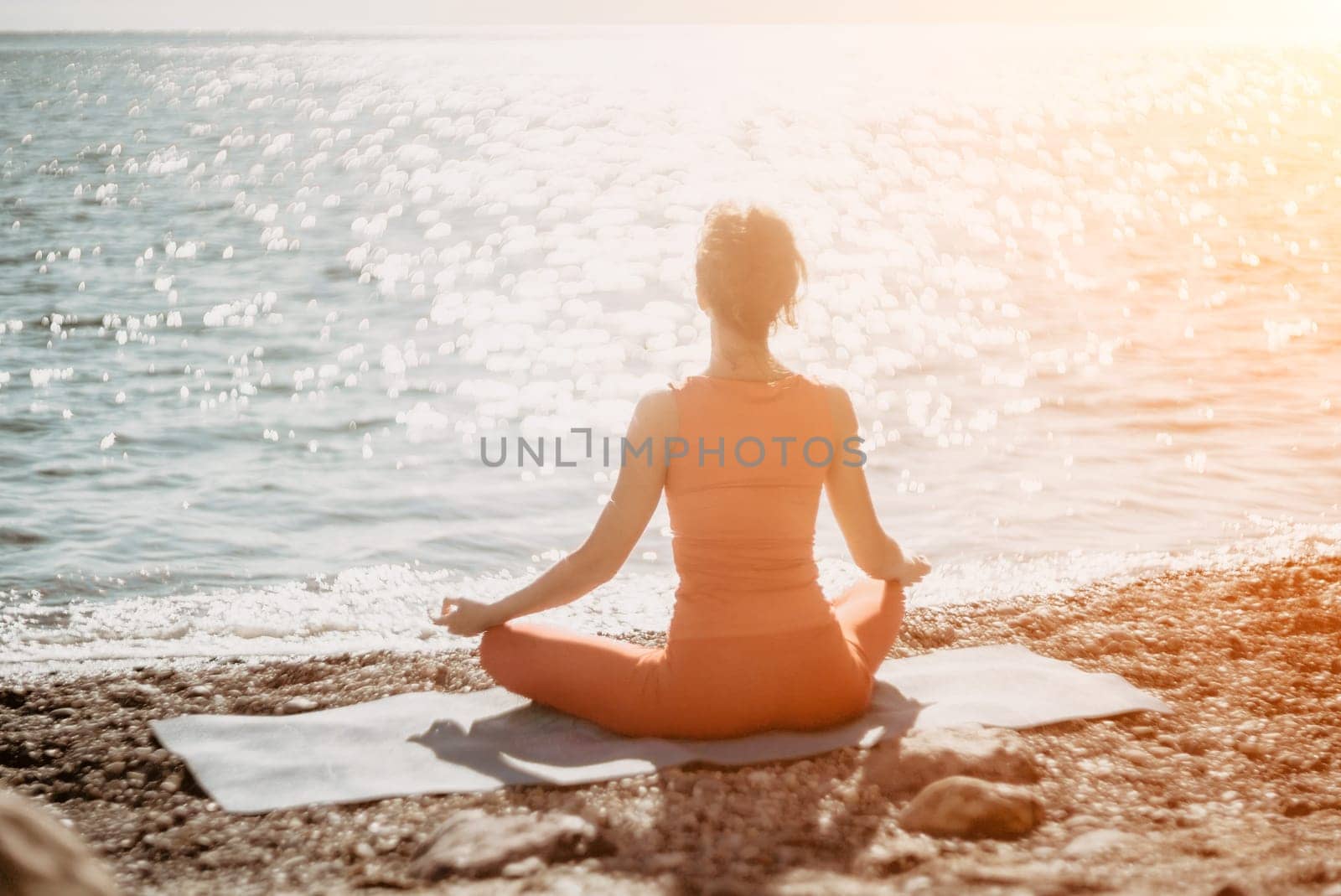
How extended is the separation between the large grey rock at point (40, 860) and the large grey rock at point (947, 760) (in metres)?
1.97

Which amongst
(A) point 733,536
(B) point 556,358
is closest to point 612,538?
(A) point 733,536

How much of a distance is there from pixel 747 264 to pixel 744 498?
0.65 meters

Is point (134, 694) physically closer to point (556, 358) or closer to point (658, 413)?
point (658, 413)

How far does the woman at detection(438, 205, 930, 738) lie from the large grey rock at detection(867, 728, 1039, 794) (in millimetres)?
280

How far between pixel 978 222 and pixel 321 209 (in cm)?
1135

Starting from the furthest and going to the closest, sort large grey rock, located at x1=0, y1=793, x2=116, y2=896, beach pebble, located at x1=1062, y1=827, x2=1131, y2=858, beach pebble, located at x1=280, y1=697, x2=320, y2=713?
beach pebble, located at x1=280, y1=697, x2=320, y2=713
beach pebble, located at x1=1062, y1=827, x2=1131, y2=858
large grey rock, located at x1=0, y1=793, x2=116, y2=896

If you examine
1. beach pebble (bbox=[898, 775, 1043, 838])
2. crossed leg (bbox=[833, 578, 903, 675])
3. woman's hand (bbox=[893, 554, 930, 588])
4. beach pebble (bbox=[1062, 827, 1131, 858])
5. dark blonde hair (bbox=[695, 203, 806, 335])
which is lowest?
beach pebble (bbox=[1062, 827, 1131, 858])

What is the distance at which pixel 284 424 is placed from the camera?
9.45 m

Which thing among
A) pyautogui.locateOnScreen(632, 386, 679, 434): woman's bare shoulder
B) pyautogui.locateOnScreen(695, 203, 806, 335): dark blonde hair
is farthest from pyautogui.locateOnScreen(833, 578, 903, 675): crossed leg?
pyautogui.locateOnScreen(695, 203, 806, 335): dark blonde hair

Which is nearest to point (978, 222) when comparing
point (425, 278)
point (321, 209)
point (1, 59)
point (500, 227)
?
point (500, 227)

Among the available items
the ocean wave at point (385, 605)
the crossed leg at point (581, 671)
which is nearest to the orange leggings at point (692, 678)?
the crossed leg at point (581, 671)

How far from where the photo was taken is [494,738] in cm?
379

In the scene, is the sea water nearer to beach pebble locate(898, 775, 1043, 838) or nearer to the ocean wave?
the ocean wave

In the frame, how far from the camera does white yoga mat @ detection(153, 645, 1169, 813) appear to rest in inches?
→ 139
